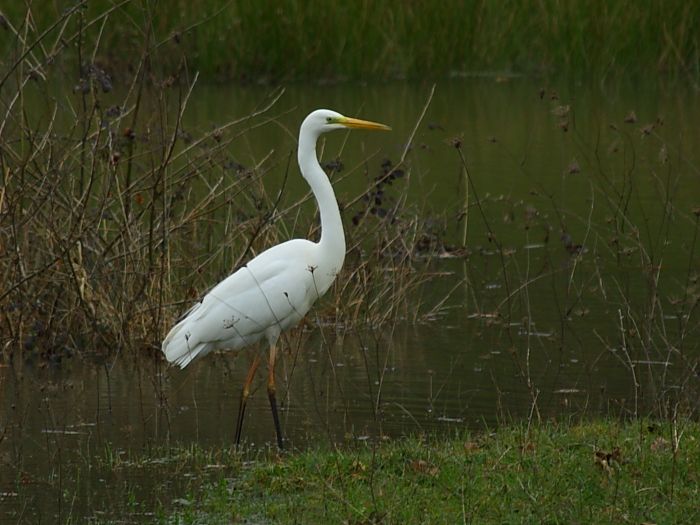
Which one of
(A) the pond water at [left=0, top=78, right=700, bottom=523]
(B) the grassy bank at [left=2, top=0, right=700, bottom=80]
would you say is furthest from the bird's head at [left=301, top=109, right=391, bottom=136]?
(B) the grassy bank at [left=2, top=0, right=700, bottom=80]

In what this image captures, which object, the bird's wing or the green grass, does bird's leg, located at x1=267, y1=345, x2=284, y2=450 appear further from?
the green grass

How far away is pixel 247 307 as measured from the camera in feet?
24.7

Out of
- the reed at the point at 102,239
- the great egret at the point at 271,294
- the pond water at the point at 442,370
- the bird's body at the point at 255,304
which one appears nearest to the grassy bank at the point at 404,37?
the pond water at the point at 442,370

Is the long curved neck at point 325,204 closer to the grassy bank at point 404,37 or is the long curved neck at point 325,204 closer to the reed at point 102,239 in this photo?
the reed at point 102,239

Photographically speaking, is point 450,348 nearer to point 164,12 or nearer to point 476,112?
point 476,112

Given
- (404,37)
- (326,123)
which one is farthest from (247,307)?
(404,37)

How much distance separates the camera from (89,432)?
730 centimetres

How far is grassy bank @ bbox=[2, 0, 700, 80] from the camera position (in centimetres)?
2134

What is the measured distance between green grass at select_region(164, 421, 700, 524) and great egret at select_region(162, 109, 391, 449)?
1.22m

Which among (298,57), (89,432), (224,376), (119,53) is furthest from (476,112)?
(89,432)

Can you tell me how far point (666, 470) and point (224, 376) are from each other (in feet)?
12.0

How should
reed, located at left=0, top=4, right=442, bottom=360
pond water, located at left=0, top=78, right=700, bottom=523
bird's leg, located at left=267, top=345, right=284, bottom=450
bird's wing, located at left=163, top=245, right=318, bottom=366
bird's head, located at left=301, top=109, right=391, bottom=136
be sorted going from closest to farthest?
pond water, located at left=0, top=78, right=700, bottom=523 → bird's leg, located at left=267, top=345, right=284, bottom=450 → bird's wing, located at left=163, top=245, right=318, bottom=366 → bird's head, located at left=301, top=109, right=391, bottom=136 → reed, located at left=0, top=4, right=442, bottom=360

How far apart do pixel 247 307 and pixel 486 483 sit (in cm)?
225

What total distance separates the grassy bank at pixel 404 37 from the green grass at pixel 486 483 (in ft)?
51.1
